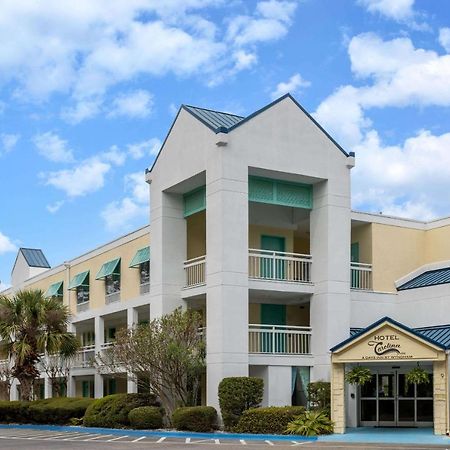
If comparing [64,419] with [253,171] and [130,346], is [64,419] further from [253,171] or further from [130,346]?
[253,171]

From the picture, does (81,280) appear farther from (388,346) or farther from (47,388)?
(388,346)

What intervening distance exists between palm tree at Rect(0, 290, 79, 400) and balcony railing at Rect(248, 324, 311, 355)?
35.7 ft

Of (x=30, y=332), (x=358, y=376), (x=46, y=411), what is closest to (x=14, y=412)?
(x=46, y=411)

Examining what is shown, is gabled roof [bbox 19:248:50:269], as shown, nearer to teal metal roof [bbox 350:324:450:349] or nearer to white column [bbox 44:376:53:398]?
white column [bbox 44:376:53:398]

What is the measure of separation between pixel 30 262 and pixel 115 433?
29.1 m

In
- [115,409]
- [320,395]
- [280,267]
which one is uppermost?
[280,267]

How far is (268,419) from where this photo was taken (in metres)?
27.3

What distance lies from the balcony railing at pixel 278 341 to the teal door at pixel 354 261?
9.31 ft

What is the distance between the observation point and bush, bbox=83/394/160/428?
3114 centimetres

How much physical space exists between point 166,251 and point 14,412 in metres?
10.6

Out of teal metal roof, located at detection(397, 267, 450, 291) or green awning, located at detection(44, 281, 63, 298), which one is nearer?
teal metal roof, located at detection(397, 267, 450, 291)

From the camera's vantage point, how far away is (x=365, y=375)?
28.1m

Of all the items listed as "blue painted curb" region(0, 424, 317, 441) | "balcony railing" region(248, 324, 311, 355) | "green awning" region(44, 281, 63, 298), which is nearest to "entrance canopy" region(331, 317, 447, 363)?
"blue painted curb" region(0, 424, 317, 441)

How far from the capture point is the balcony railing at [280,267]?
3173cm
